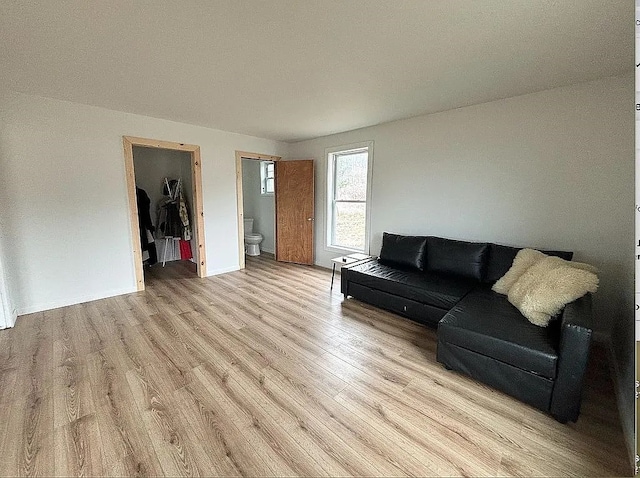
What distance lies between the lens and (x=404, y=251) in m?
3.26

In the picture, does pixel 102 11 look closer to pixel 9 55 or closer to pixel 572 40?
pixel 9 55

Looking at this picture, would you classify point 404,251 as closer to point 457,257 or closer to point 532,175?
point 457,257

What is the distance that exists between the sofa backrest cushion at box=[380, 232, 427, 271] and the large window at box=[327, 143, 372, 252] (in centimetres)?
73

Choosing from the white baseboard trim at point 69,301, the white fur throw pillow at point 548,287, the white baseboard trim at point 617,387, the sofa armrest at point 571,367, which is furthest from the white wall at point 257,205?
the white baseboard trim at point 617,387

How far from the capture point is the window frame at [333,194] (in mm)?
3994

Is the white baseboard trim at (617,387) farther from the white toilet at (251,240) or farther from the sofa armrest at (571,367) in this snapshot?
the white toilet at (251,240)

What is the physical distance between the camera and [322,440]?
1395 millimetres

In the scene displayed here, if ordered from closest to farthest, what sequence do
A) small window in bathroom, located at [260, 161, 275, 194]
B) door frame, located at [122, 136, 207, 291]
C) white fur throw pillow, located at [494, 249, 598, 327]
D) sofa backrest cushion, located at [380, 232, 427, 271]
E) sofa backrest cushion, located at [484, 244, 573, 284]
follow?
1. white fur throw pillow, located at [494, 249, 598, 327]
2. sofa backrest cushion, located at [484, 244, 573, 284]
3. sofa backrest cushion, located at [380, 232, 427, 271]
4. door frame, located at [122, 136, 207, 291]
5. small window in bathroom, located at [260, 161, 275, 194]

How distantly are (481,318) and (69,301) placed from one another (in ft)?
14.4

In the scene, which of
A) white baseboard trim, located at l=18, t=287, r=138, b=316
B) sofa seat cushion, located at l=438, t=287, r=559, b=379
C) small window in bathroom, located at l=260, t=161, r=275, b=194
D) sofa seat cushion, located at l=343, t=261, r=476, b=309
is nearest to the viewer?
sofa seat cushion, located at l=438, t=287, r=559, b=379

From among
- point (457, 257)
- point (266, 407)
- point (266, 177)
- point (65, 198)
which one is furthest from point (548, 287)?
point (266, 177)

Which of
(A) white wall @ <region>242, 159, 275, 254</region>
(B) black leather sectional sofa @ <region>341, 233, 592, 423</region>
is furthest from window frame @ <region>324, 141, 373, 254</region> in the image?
(A) white wall @ <region>242, 159, 275, 254</region>

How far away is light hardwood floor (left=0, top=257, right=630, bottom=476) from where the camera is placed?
1.28 meters

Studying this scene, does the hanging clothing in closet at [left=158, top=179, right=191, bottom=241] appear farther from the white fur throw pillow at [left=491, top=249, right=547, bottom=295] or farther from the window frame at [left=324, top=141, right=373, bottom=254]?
Result: the white fur throw pillow at [left=491, top=249, right=547, bottom=295]
